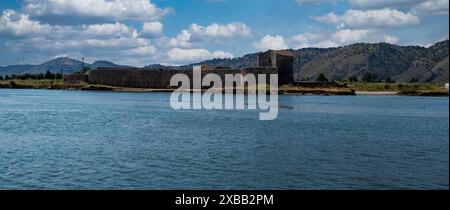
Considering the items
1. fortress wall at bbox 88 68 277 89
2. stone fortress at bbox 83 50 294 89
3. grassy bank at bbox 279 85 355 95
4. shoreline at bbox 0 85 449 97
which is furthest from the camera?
fortress wall at bbox 88 68 277 89

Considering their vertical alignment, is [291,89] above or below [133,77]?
below

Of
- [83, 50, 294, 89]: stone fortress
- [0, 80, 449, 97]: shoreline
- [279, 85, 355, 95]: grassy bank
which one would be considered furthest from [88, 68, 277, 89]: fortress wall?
[279, 85, 355, 95]: grassy bank

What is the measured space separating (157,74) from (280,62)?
881 inches

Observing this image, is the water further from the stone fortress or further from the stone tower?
the stone fortress

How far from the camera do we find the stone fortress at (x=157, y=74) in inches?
3740

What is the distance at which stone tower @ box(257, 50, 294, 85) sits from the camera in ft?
308

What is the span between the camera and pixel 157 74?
338 feet

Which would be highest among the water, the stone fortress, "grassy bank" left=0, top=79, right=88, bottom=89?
the stone fortress

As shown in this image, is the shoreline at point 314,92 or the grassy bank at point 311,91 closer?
the grassy bank at point 311,91

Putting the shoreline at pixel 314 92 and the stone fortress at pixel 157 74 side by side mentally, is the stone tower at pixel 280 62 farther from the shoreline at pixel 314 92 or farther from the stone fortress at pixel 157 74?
the shoreline at pixel 314 92

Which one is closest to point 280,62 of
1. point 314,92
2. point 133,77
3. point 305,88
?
point 305,88

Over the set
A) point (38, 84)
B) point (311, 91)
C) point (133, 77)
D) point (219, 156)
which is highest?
point (133, 77)

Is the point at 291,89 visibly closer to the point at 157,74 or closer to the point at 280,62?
the point at 280,62

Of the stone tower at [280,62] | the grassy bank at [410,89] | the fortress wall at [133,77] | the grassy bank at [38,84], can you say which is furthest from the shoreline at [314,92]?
the stone tower at [280,62]
